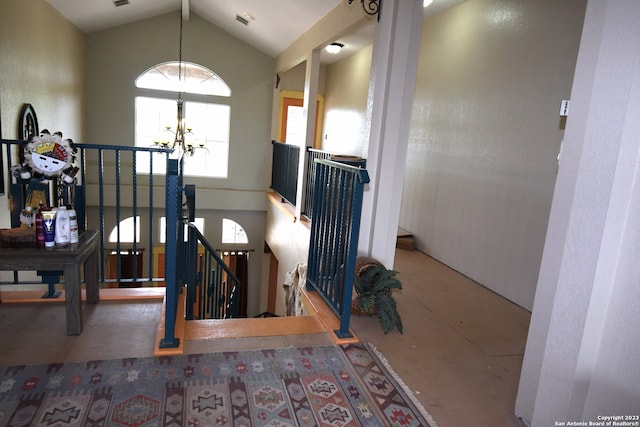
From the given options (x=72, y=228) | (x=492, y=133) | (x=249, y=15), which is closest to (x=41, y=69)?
(x=249, y=15)

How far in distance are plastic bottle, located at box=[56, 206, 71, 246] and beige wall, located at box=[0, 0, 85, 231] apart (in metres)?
2.29

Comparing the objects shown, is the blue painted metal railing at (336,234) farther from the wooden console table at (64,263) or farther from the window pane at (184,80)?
the window pane at (184,80)

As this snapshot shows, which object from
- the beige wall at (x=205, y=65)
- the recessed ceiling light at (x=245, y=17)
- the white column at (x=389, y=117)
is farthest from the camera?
the beige wall at (x=205, y=65)

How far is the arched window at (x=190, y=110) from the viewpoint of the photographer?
25.3 ft

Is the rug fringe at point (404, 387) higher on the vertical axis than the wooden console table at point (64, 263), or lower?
lower

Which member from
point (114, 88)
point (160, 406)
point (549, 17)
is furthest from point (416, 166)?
point (114, 88)

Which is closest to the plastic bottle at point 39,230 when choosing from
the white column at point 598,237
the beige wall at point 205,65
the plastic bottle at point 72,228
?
the plastic bottle at point 72,228

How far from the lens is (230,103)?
316 inches

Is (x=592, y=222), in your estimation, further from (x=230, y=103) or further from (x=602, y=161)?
(x=230, y=103)

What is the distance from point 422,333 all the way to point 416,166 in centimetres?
285

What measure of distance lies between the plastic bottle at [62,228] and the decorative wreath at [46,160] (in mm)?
239

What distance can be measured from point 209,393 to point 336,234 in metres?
1.28

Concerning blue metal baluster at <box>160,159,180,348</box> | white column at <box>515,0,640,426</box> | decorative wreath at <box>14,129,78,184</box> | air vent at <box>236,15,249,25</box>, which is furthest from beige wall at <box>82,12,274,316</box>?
white column at <box>515,0,640,426</box>

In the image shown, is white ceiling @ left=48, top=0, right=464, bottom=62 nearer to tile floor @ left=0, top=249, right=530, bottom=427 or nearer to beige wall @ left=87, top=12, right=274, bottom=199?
beige wall @ left=87, top=12, right=274, bottom=199
